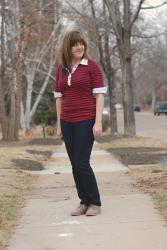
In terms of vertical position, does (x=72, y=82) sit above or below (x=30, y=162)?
above

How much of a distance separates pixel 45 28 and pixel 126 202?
21.6 meters

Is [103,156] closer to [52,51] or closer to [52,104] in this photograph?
[52,51]

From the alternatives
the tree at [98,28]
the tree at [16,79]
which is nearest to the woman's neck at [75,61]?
the tree at [16,79]

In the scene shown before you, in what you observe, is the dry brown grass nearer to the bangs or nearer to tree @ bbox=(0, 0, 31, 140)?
the bangs

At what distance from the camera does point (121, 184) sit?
984cm

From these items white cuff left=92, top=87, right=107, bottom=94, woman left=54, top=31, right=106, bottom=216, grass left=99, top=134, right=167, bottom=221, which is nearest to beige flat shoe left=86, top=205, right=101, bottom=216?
woman left=54, top=31, right=106, bottom=216

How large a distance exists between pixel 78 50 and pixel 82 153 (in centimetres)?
116

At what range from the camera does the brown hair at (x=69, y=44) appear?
7074 mm

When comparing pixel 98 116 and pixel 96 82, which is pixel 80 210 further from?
pixel 96 82

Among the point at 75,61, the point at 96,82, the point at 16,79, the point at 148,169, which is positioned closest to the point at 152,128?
the point at 16,79

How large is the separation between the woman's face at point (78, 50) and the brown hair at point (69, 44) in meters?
0.04

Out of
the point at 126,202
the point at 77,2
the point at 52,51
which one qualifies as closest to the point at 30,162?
the point at 126,202

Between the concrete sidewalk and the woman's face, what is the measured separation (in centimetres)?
183

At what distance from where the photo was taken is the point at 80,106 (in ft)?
23.0
